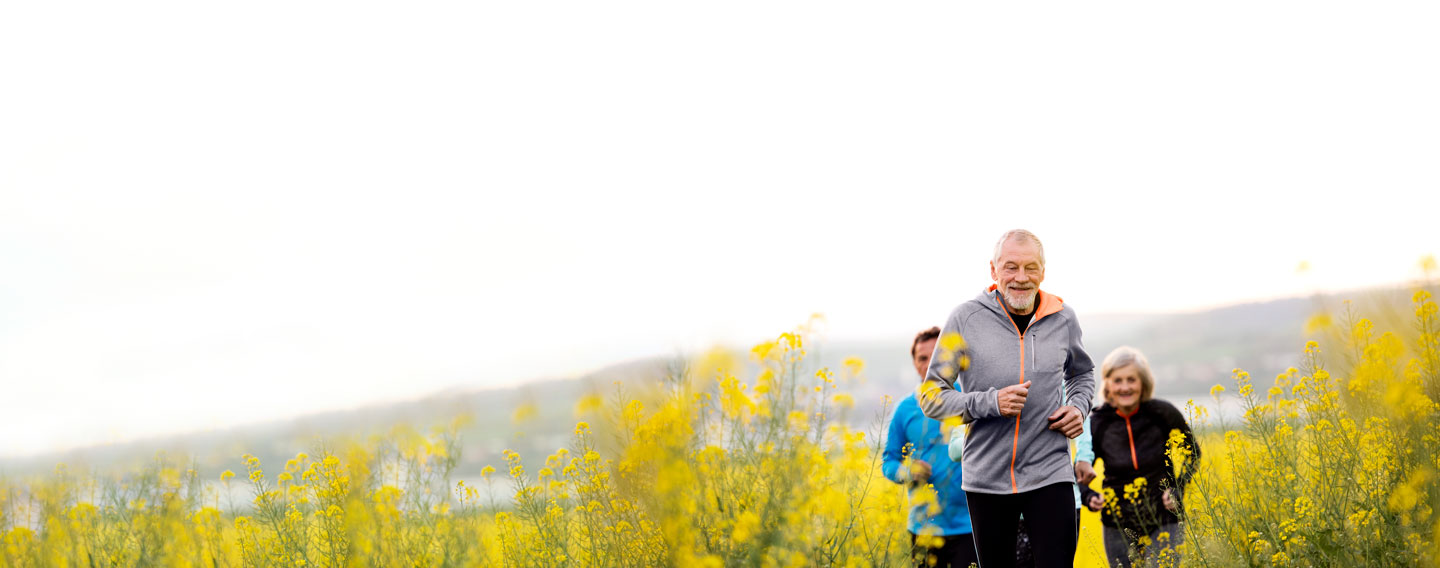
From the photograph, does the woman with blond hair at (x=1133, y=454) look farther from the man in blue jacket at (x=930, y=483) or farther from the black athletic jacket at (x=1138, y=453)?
the man in blue jacket at (x=930, y=483)

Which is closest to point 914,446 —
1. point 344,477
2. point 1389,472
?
point 1389,472

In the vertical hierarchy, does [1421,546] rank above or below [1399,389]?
below

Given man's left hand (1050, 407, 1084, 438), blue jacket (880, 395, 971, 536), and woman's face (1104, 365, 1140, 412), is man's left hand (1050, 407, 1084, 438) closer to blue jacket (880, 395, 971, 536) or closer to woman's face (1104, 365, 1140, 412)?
blue jacket (880, 395, 971, 536)

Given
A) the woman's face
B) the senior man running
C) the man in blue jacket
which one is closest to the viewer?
the senior man running

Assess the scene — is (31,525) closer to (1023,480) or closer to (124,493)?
(124,493)

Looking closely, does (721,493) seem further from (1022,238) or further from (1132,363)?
(1132,363)

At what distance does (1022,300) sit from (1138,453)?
2424 mm

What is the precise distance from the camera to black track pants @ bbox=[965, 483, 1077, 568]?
3.63 m

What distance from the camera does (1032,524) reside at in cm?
369

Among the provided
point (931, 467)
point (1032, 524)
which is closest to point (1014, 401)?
point (1032, 524)

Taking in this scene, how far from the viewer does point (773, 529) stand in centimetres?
355

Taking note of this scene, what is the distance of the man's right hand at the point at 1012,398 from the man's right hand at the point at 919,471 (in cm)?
115

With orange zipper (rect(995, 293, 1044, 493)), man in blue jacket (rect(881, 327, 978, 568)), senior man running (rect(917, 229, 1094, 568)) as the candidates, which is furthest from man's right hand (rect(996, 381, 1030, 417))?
man in blue jacket (rect(881, 327, 978, 568))

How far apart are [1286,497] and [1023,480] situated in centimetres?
222
